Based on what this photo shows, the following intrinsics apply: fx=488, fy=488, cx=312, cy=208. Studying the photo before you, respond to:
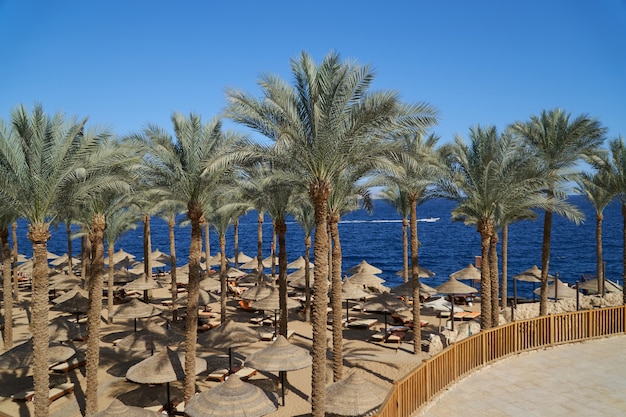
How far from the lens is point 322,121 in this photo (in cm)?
1430

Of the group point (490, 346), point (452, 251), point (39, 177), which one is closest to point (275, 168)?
point (39, 177)

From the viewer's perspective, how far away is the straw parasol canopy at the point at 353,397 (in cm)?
1362

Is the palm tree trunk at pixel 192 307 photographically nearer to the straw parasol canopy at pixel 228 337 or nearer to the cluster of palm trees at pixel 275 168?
the cluster of palm trees at pixel 275 168

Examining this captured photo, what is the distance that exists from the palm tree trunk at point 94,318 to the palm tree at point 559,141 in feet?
65.4

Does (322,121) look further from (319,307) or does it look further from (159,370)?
(159,370)

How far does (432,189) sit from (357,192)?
3884 mm

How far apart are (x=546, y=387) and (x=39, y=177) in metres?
15.9

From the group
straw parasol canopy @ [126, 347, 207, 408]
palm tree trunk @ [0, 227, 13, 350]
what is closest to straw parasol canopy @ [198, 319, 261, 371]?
straw parasol canopy @ [126, 347, 207, 408]

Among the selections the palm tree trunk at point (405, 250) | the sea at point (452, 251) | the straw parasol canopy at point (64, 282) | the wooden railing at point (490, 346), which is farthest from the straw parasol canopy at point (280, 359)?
the sea at point (452, 251)

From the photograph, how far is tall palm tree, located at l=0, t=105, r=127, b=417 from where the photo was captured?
13242 mm

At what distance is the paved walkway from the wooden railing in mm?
319

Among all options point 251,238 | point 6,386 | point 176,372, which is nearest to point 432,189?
point 176,372

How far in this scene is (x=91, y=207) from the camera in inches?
722

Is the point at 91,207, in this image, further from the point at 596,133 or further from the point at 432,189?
the point at 596,133
